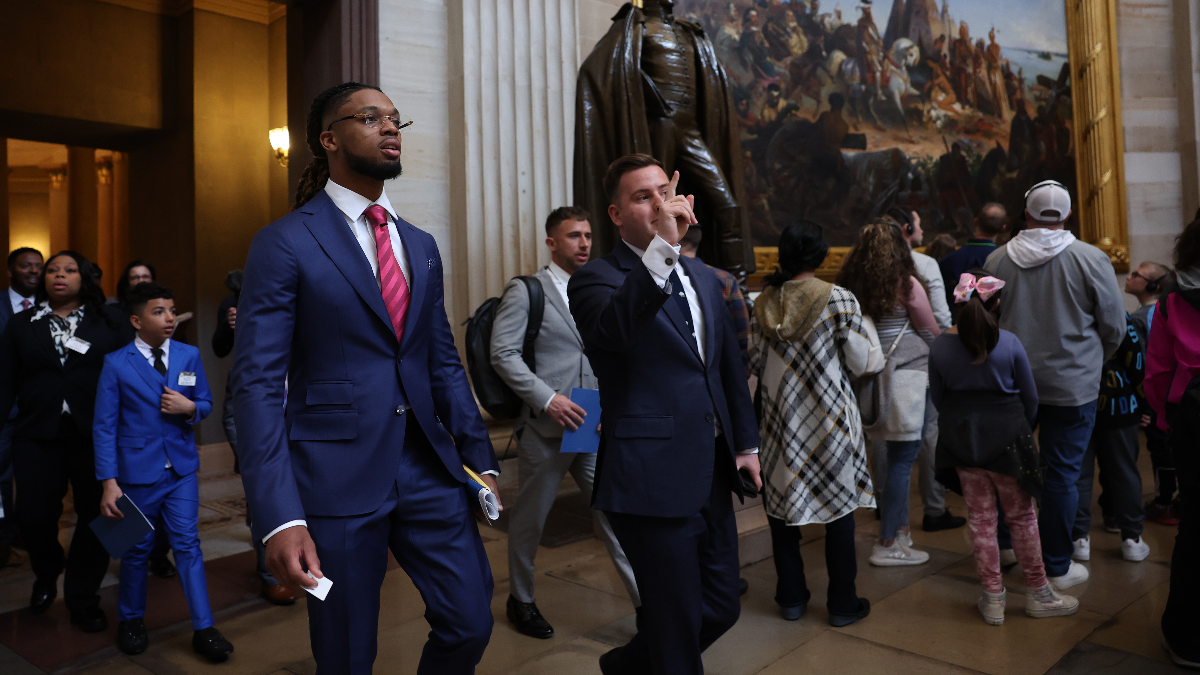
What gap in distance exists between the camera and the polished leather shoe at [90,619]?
147 inches

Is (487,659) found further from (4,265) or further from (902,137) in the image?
(4,265)

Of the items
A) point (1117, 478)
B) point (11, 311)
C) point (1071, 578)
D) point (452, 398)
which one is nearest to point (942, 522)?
point (1117, 478)

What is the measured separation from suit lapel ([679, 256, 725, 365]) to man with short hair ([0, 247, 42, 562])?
163 inches

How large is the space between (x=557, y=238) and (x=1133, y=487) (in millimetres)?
3168

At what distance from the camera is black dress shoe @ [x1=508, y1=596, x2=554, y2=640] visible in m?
3.52

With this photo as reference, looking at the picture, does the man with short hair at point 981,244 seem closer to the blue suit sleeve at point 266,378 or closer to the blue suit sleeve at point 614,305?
the blue suit sleeve at point 614,305

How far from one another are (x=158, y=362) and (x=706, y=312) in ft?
8.06

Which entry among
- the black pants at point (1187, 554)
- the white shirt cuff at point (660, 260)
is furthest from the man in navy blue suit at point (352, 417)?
the black pants at point (1187, 554)

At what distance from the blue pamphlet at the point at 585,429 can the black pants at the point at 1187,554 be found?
6.84 feet

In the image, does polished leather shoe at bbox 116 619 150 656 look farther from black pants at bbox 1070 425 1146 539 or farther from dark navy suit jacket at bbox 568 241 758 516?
black pants at bbox 1070 425 1146 539

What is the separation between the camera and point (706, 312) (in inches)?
99.0

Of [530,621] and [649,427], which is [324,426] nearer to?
[649,427]

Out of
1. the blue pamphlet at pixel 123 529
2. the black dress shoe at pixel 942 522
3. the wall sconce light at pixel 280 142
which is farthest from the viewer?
the wall sconce light at pixel 280 142

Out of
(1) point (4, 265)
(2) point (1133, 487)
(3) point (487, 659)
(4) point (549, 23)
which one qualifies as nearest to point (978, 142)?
(4) point (549, 23)
